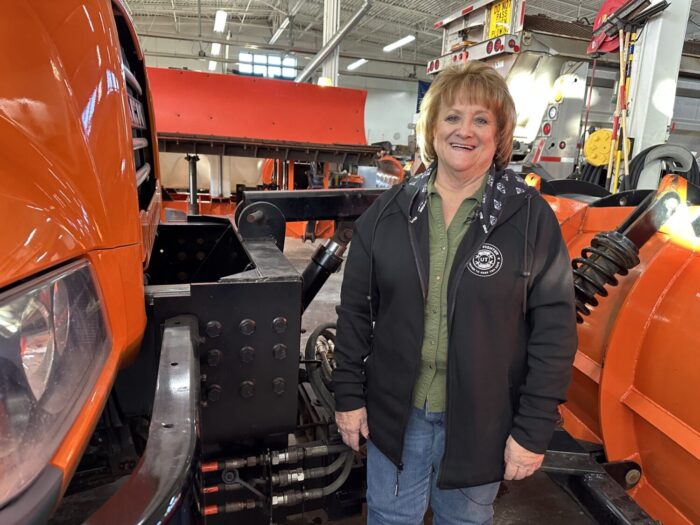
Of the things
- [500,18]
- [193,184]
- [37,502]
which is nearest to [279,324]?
[37,502]

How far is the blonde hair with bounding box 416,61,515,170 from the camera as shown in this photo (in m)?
1.34

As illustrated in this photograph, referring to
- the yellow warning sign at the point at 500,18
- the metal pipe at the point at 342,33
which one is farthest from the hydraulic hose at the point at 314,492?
the metal pipe at the point at 342,33

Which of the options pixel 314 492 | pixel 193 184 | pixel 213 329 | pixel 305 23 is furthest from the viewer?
pixel 305 23

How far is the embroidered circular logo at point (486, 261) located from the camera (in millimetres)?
1256

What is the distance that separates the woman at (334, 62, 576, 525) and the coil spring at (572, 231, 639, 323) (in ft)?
2.03

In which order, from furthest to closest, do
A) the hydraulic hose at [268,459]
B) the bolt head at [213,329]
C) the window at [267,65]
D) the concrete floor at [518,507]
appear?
the window at [267,65], the concrete floor at [518,507], the hydraulic hose at [268,459], the bolt head at [213,329]

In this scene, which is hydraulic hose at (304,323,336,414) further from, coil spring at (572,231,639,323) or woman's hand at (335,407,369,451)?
coil spring at (572,231,639,323)

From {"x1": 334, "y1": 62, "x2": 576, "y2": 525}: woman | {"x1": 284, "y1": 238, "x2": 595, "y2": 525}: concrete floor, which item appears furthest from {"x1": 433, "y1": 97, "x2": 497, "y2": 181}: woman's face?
{"x1": 284, "y1": 238, "x2": 595, "y2": 525}: concrete floor

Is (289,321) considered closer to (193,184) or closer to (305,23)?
(193,184)

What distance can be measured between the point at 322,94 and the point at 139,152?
5.34 meters

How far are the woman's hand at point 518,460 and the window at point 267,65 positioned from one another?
2278 centimetres

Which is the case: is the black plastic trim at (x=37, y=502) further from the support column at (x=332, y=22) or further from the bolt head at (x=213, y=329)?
the support column at (x=332, y=22)

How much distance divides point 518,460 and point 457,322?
406 mm

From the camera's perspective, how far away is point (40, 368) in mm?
567
